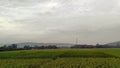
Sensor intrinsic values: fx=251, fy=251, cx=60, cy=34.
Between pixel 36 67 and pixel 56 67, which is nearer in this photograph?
pixel 56 67

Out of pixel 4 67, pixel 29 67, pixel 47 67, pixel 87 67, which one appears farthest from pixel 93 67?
pixel 4 67

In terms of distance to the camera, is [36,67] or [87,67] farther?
[36,67]

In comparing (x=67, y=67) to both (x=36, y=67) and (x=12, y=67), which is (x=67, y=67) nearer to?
(x=36, y=67)

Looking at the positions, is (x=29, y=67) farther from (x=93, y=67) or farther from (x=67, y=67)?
(x=93, y=67)

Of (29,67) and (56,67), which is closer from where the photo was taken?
(56,67)

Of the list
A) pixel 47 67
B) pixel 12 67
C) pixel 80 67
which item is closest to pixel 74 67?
pixel 80 67

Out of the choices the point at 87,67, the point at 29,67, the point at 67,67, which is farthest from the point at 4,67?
the point at 87,67

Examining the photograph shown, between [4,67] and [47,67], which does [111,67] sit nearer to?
[47,67]

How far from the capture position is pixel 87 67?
23109mm

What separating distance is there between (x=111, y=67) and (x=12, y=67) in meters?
9.37

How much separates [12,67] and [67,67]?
5239mm

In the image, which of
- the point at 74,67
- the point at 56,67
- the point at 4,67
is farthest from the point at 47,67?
the point at 4,67

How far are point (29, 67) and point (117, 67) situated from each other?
850 centimetres

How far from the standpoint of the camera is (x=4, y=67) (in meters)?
23.7
